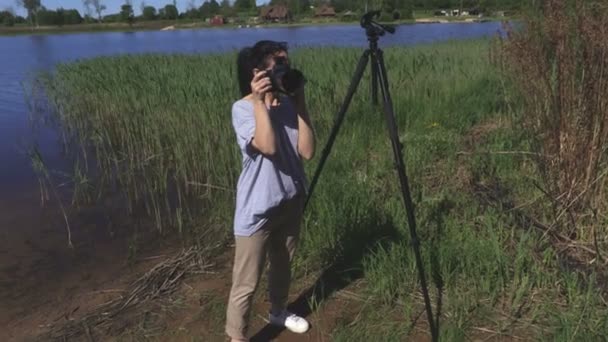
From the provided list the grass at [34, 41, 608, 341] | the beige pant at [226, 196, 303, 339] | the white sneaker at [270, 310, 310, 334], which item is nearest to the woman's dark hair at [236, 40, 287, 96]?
the beige pant at [226, 196, 303, 339]

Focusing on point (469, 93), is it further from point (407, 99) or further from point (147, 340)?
point (147, 340)

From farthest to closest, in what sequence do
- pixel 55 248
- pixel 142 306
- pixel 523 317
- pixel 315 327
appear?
pixel 55 248 < pixel 142 306 < pixel 315 327 < pixel 523 317

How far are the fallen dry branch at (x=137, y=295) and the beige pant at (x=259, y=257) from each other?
1018mm

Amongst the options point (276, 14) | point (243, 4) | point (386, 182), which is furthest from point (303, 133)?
point (243, 4)

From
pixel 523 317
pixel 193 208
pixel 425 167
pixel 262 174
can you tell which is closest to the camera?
pixel 262 174

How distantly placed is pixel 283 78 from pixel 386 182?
2.28 meters

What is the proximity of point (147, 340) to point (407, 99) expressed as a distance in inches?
188

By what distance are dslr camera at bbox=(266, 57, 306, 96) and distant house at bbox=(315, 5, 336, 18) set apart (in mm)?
96718

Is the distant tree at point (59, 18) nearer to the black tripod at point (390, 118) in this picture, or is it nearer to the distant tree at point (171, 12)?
the distant tree at point (171, 12)

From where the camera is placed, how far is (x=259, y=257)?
2.42 meters

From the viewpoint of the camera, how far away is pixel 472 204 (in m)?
3.75

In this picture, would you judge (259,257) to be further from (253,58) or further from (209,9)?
(209,9)

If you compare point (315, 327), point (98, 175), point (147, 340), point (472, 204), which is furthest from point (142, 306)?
point (98, 175)

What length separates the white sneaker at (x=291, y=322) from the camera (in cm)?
278
